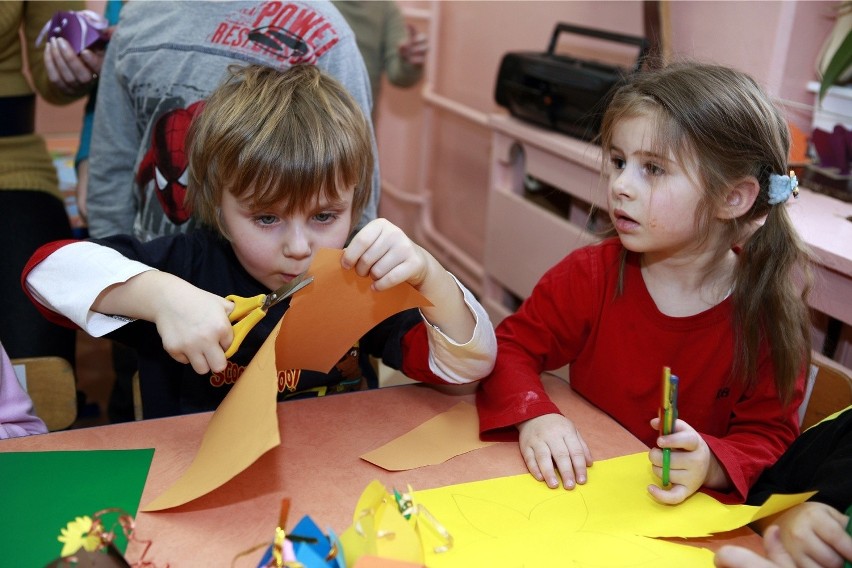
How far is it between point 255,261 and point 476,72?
2.22 meters

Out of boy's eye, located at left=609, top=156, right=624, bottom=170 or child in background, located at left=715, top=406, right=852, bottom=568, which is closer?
child in background, located at left=715, top=406, right=852, bottom=568

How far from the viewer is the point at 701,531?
0.73 m

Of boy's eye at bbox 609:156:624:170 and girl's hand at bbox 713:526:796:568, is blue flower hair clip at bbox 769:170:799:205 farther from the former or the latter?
girl's hand at bbox 713:526:796:568

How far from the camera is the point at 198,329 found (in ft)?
2.55

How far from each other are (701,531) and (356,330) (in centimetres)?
40

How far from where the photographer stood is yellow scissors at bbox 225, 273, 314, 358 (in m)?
0.78

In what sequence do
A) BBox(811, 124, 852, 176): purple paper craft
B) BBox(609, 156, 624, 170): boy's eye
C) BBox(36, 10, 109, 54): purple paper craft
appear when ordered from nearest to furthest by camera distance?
BBox(609, 156, 624, 170): boy's eye, BBox(36, 10, 109, 54): purple paper craft, BBox(811, 124, 852, 176): purple paper craft

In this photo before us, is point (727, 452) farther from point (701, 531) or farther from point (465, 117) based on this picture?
point (465, 117)

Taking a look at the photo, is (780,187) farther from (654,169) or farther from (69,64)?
(69,64)

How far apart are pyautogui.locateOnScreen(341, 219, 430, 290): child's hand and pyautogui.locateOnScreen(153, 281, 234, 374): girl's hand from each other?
0.44 ft

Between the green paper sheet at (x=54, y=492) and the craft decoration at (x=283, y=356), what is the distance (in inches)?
1.9

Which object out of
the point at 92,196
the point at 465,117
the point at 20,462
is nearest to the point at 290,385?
the point at 20,462

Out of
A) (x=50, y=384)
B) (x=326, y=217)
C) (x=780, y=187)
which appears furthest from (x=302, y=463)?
(x=780, y=187)

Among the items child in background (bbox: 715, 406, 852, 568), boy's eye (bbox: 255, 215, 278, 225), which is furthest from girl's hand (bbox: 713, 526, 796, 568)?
boy's eye (bbox: 255, 215, 278, 225)
